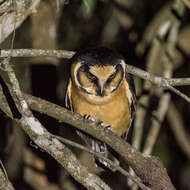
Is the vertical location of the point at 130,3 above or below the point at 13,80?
below

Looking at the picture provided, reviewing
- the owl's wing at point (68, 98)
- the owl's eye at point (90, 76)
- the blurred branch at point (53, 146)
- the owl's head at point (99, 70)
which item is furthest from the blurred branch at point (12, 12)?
the owl's wing at point (68, 98)

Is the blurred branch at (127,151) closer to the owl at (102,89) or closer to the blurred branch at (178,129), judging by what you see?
the owl at (102,89)

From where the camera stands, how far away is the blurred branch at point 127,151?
115 inches

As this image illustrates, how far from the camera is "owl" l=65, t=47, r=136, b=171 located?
4.14 m

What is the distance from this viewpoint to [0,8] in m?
3.27

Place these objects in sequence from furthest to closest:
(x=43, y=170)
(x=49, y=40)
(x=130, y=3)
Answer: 1. (x=130, y=3)
2. (x=43, y=170)
3. (x=49, y=40)

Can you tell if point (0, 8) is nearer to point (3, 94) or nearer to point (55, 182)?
point (3, 94)

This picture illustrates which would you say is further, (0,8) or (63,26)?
(63,26)

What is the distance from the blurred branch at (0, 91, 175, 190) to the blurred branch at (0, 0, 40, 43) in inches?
21.2

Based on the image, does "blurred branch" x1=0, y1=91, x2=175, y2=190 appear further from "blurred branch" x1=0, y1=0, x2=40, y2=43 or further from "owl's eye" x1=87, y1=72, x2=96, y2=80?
"owl's eye" x1=87, y1=72, x2=96, y2=80

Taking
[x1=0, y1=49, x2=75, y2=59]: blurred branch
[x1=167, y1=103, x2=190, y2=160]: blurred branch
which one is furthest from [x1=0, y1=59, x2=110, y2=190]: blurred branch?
[x1=167, y1=103, x2=190, y2=160]: blurred branch

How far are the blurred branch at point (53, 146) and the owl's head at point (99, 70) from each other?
114 centimetres

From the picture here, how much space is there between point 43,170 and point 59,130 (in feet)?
2.03

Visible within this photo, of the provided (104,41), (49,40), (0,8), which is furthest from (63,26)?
(0,8)
